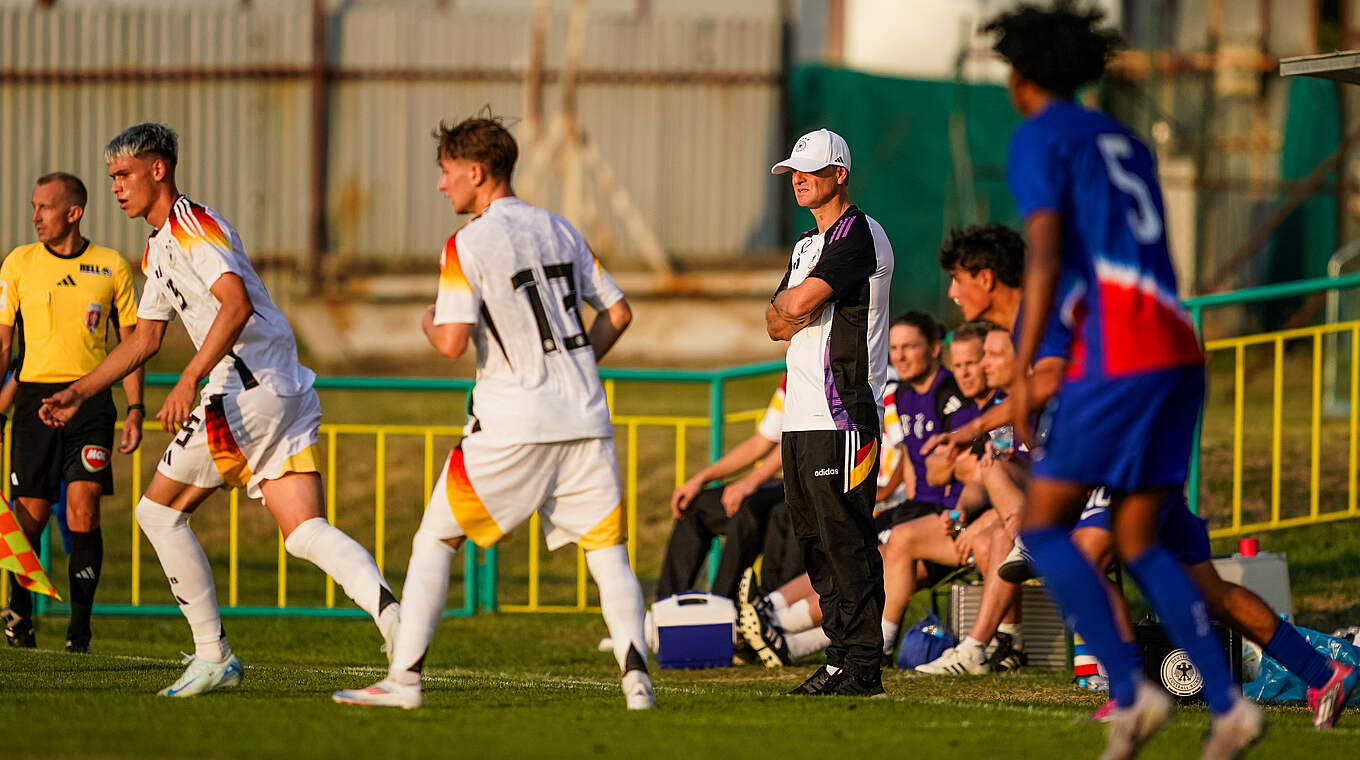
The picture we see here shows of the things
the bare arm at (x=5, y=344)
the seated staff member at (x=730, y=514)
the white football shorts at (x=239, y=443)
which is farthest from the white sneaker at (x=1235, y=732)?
the bare arm at (x=5, y=344)

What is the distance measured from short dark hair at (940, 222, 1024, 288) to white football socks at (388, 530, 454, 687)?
223 cm

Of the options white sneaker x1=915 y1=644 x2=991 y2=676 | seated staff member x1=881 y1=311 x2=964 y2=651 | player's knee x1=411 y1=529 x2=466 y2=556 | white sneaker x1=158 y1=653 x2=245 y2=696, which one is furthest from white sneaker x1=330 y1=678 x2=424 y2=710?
seated staff member x1=881 y1=311 x2=964 y2=651

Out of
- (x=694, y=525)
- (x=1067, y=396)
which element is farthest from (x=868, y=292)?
(x=694, y=525)

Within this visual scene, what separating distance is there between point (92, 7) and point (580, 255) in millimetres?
15782

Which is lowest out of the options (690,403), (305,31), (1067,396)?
(690,403)

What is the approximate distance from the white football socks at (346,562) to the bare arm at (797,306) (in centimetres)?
165

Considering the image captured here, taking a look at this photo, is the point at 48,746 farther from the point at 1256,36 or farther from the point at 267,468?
the point at 1256,36

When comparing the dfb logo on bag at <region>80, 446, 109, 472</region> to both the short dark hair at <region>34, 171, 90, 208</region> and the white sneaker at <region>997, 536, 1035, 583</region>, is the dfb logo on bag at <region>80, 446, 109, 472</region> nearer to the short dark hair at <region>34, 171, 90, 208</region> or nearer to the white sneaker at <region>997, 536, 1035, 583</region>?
the short dark hair at <region>34, 171, 90, 208</region>

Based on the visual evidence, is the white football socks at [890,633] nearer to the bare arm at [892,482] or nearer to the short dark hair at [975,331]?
the bare arm at [892,482]

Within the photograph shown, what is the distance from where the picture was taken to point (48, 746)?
462cm

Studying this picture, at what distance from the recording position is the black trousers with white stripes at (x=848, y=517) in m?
6.11

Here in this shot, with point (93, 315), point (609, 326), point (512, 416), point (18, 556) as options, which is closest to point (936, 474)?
point (609, 326)

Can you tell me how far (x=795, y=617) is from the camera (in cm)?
802

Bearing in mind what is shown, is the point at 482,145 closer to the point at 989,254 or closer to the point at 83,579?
the point at 989,254
